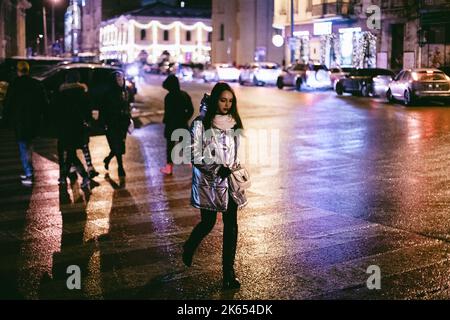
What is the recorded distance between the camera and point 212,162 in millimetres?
5910

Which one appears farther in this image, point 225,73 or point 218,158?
point 225,73

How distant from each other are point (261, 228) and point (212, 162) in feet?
8.12

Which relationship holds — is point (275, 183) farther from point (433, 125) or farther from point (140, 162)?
point (433, 125)

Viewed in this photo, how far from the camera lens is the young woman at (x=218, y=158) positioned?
19.4 feet

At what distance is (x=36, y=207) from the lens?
9.41m

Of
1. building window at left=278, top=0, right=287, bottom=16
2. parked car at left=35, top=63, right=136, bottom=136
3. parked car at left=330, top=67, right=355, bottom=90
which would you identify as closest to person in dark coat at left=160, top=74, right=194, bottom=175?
parked car at left=35, top=63, right=136, bottom=136

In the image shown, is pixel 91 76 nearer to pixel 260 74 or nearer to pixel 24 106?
pixel 24 106

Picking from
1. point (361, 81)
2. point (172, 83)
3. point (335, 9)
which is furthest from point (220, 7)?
point (172, 83)

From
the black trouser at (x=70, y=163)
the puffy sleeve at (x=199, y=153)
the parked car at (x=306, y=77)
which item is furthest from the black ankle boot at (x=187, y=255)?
the parked car at (x=306, y=77)

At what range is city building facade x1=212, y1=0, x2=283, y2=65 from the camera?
231 ft

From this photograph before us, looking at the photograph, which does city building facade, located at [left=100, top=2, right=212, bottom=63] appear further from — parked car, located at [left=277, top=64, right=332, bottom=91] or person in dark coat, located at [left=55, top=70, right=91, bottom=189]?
person in dark coat, located at [left=55, top=70, right=91, bottom=189]

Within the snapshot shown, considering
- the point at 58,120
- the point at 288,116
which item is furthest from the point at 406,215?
the point at 288,116

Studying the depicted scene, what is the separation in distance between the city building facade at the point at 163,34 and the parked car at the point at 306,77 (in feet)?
188

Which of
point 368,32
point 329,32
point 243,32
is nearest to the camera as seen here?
point 368,32
